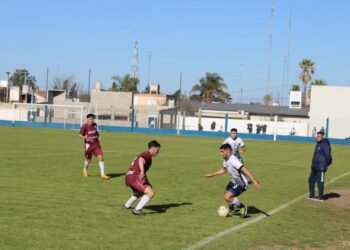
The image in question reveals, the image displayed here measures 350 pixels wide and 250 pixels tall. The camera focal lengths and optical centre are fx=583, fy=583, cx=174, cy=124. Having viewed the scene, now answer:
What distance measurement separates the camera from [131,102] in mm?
93438

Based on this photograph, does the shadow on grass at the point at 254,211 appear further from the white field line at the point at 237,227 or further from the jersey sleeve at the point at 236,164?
the jersey sleeve at the point at 236,164

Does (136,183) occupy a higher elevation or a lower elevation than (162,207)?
higher

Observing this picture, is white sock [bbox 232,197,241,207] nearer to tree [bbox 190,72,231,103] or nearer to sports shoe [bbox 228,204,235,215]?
sports shoe [bbox 228,204,235,215]

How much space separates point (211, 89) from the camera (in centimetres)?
12238

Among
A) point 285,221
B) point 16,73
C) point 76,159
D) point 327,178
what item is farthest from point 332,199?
point 16,73

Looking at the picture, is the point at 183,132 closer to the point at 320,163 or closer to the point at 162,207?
the point at 320,163

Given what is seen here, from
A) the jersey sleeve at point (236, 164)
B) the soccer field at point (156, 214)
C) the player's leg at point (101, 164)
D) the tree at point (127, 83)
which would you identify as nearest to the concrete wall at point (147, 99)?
the tree at point (127, 83)

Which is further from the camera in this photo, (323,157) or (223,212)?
(323,157)

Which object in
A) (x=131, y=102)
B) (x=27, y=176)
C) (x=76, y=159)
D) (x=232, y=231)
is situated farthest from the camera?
(x=131, y=102)

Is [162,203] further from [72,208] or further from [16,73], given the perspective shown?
[16,73]

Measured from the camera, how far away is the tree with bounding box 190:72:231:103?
396ft

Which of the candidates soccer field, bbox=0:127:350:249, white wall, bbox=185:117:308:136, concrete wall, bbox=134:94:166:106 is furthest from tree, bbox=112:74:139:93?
soccer field, bbox=0:127:350:249

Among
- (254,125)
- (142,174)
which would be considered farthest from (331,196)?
(254,125)

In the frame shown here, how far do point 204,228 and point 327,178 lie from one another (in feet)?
40.0
